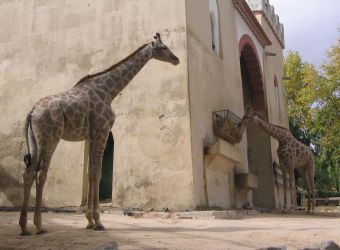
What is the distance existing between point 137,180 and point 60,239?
484 centimetres

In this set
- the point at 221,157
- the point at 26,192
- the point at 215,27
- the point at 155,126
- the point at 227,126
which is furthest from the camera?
the point at 215,27

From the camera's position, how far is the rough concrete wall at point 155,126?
9.38 meters

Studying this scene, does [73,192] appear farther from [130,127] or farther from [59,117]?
[59,117]

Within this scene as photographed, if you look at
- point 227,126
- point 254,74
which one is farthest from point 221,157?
point 254,74

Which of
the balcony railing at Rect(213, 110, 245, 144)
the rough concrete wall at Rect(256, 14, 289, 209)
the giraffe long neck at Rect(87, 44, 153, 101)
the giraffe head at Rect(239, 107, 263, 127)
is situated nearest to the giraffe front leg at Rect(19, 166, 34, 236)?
the giraffe long neck at Rect(87, 44, 153, 101)

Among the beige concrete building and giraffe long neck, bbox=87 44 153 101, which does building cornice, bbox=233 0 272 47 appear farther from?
giraffe long neck, bbox=87 44 153 101

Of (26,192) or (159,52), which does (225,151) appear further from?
(26,192)

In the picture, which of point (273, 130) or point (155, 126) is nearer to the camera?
point (155, 126)

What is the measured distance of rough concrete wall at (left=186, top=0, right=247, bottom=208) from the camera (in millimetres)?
9781

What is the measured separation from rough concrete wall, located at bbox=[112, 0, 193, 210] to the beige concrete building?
23mm

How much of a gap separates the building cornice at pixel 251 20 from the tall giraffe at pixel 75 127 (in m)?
9.39

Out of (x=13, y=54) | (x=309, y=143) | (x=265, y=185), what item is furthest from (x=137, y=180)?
(x=309, y=143)

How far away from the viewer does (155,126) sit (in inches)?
388

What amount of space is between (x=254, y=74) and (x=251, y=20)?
2184mm
